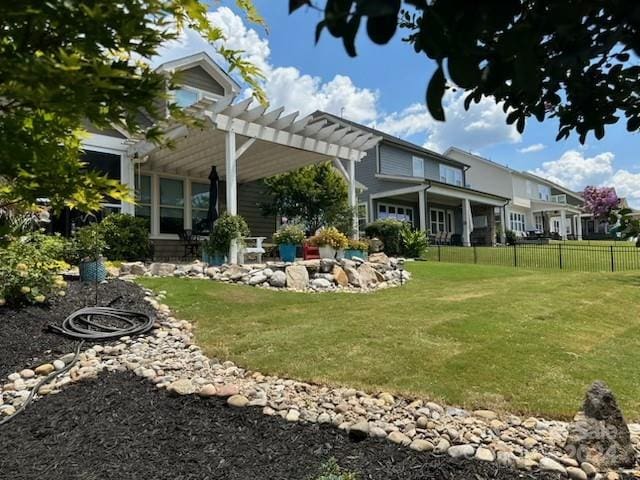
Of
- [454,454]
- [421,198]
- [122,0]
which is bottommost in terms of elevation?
[454,454]

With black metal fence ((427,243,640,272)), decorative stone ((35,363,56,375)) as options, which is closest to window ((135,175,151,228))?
decorative stone ((35,363,56,375))

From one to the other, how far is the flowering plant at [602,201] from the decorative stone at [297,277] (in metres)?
6.60

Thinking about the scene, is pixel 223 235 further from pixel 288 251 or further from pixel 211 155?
pixel 211 155

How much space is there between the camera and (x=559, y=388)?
11.7 feet

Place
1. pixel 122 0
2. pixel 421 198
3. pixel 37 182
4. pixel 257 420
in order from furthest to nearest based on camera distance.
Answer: pixel 421 198 < pixel 257 420 < pixel 37 182 < pixel 122 0

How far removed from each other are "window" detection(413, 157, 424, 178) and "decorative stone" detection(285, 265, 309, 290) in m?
15.5

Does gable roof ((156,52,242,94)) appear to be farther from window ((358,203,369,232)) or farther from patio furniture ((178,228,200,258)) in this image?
window ((358,203,369,232))

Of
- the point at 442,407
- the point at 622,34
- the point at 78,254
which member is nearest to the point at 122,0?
the point at 622,34

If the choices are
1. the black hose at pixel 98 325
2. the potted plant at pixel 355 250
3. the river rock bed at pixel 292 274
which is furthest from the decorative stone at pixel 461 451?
the potted plant at pixel 355 250

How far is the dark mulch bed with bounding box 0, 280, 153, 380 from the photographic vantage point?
430 centimetres

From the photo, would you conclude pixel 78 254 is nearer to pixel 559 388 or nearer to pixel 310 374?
pixel 310 374

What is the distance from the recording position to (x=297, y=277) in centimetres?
875

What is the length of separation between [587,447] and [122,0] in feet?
10.4

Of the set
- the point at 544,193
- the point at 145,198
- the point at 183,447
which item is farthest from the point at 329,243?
the point at 544,193
